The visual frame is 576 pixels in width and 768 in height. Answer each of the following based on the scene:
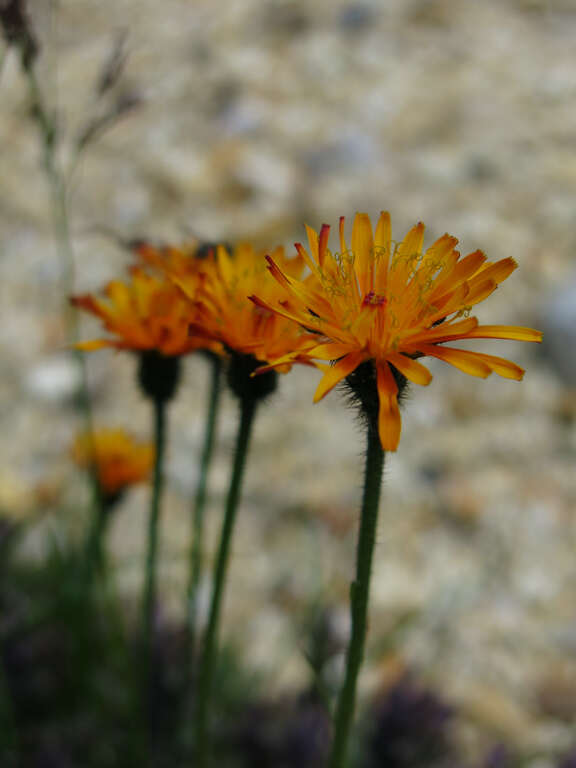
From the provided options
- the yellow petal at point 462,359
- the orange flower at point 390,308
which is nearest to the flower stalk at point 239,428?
the orange flower at point 390,308

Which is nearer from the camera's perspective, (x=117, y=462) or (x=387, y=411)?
(x=387, y=411)

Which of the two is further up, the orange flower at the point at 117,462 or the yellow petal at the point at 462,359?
the yellow petal at the point at 462,359

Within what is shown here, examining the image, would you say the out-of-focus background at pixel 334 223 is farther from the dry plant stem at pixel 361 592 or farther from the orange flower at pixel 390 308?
the dry plant stem at pixel 361 592

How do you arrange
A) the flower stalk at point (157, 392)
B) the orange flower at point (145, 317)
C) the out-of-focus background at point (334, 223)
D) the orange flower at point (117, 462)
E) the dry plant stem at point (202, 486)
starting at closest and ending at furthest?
the orange flower at point (145, 317)
the flower stalk at point (157, 392)
the dry plant stem at point (202, 486)
the orange flower at point (117, 462)
the out-of-focus background at point (334, 223)

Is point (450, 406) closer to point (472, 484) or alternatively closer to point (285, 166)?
point (472, 484)

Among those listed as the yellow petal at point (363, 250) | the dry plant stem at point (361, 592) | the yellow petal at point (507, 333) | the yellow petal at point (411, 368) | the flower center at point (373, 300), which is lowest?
the dry plant stem at point (361, 592)

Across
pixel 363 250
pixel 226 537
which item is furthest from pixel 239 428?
pixel 363 250

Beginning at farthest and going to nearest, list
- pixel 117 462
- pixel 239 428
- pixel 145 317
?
1. pixel 117 462
2. pixel 145 317
3. pixel 239 428

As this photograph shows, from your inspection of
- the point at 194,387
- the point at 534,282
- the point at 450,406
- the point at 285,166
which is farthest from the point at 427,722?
the point at 285,166

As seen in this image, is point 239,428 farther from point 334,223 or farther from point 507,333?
point 334,223
